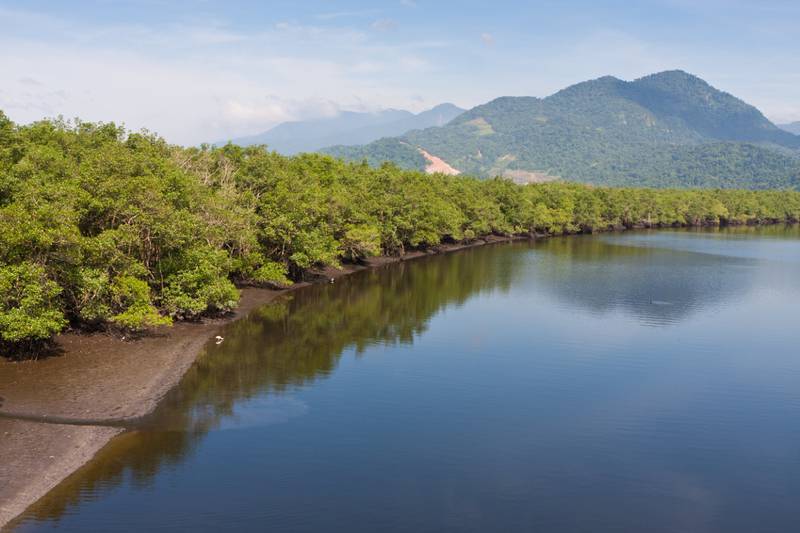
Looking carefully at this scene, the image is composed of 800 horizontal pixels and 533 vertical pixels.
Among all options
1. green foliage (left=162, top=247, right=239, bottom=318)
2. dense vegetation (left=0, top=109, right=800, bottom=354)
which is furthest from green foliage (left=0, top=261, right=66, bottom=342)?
green foliage (left=162, top=247, right=239, bottom=318)

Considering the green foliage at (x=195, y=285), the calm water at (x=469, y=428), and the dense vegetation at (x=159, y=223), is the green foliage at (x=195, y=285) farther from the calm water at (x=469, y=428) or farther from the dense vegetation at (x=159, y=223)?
the calm water at (x=469, y=428)

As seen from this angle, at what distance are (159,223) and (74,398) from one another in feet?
46.7

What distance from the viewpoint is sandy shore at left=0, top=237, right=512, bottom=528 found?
24656mm

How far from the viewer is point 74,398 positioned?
3131 cm

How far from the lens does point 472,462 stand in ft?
88.5

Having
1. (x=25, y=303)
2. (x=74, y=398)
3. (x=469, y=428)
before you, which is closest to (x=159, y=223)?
(x=25, y=303)

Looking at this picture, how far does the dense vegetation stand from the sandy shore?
1705 millimetres

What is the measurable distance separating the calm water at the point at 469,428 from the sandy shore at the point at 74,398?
0.98 m

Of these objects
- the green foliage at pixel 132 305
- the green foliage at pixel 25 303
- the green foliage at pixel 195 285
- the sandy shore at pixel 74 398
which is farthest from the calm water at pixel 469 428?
the green foliage at pixel 25 303

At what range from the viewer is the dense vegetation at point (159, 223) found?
34.5 m

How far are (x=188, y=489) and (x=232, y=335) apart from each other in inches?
883

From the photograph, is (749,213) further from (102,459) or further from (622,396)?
(102,459)

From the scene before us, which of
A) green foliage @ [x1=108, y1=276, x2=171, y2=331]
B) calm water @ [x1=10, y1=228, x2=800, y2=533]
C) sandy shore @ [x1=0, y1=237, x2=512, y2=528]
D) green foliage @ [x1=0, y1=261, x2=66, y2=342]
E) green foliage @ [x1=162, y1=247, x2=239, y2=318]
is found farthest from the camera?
green foliage @ [x1=162, y1=247, x2=239, y2=318]

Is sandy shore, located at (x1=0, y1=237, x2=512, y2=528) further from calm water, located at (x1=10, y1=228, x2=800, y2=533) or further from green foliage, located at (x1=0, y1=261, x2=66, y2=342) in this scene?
green foliage, located at (x1=0, y1=261, x2=66, y2=342)
